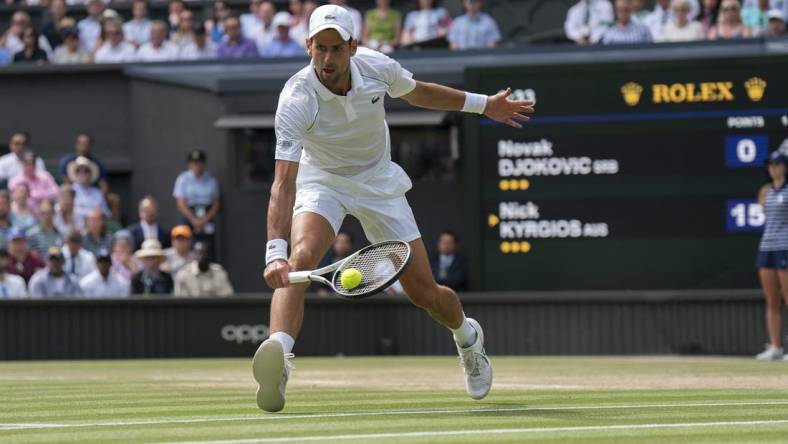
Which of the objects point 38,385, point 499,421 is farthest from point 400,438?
point 38,385

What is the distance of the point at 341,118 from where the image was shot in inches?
297

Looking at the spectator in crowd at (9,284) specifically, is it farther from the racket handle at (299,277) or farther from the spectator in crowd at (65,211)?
the racket handle at (299,277)

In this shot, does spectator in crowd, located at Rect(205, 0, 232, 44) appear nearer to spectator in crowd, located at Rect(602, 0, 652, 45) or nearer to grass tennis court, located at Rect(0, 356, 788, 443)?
spectator in crowd, located at Rect(602, 0, 652, 45)

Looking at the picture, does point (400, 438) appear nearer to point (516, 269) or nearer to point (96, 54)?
point (516, 269)

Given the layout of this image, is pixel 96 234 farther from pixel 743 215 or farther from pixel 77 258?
pixel 743 215

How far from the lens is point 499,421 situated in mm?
6617

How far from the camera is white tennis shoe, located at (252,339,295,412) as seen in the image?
272 inches

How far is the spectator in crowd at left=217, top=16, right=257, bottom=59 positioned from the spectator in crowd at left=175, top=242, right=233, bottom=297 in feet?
9.95

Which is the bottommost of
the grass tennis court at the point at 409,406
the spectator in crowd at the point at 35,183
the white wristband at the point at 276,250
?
the grass tennis court at the point at 409,406

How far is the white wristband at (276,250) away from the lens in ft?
22.4

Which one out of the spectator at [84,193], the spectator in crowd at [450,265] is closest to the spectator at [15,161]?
the spectator at [84,193]

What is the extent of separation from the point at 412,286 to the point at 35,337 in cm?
1000

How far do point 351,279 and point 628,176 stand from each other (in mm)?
9366

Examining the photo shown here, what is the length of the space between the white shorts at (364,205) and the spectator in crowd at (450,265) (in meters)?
8.63
